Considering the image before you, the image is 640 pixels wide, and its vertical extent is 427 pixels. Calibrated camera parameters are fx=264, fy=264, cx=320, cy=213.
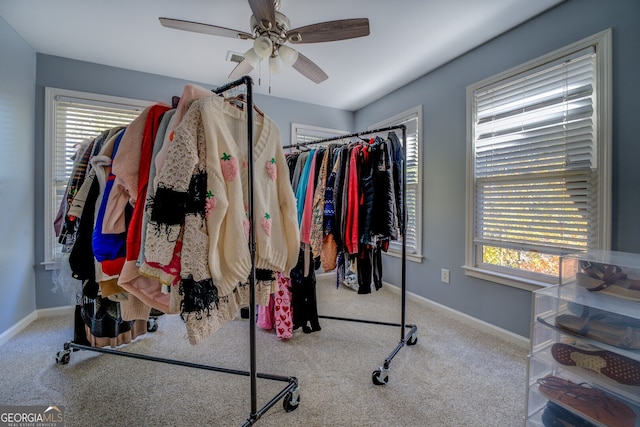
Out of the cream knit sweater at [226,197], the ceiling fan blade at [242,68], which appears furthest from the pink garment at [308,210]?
the ceiling fan blade at [242,68]

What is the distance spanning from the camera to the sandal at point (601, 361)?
3.28ft

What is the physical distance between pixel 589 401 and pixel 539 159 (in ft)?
5.01

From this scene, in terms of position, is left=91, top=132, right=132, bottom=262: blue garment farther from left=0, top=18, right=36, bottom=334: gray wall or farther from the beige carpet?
left=0, top=18, right=36, bottom=334: gray wall

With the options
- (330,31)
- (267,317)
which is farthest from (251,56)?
(267,317)

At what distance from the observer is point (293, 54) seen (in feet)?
5.85

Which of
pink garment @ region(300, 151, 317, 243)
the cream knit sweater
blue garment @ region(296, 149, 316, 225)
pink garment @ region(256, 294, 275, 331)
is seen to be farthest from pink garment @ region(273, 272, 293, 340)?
the cream knit sweater

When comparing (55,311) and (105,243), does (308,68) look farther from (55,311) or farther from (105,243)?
(55,311)

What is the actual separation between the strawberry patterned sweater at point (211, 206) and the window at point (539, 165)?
191cm

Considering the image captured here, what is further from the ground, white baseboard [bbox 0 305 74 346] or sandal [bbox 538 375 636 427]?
sandal [bbox 538 375 636 427]

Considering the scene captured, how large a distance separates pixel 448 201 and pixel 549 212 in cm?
81

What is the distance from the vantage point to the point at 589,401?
3.49 ft

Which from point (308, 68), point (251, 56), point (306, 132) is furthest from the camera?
point (306, 132)

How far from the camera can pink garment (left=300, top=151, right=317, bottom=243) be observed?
1.89 meters

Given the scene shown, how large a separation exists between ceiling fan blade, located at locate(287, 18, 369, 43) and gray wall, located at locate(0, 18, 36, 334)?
2.29 metres
